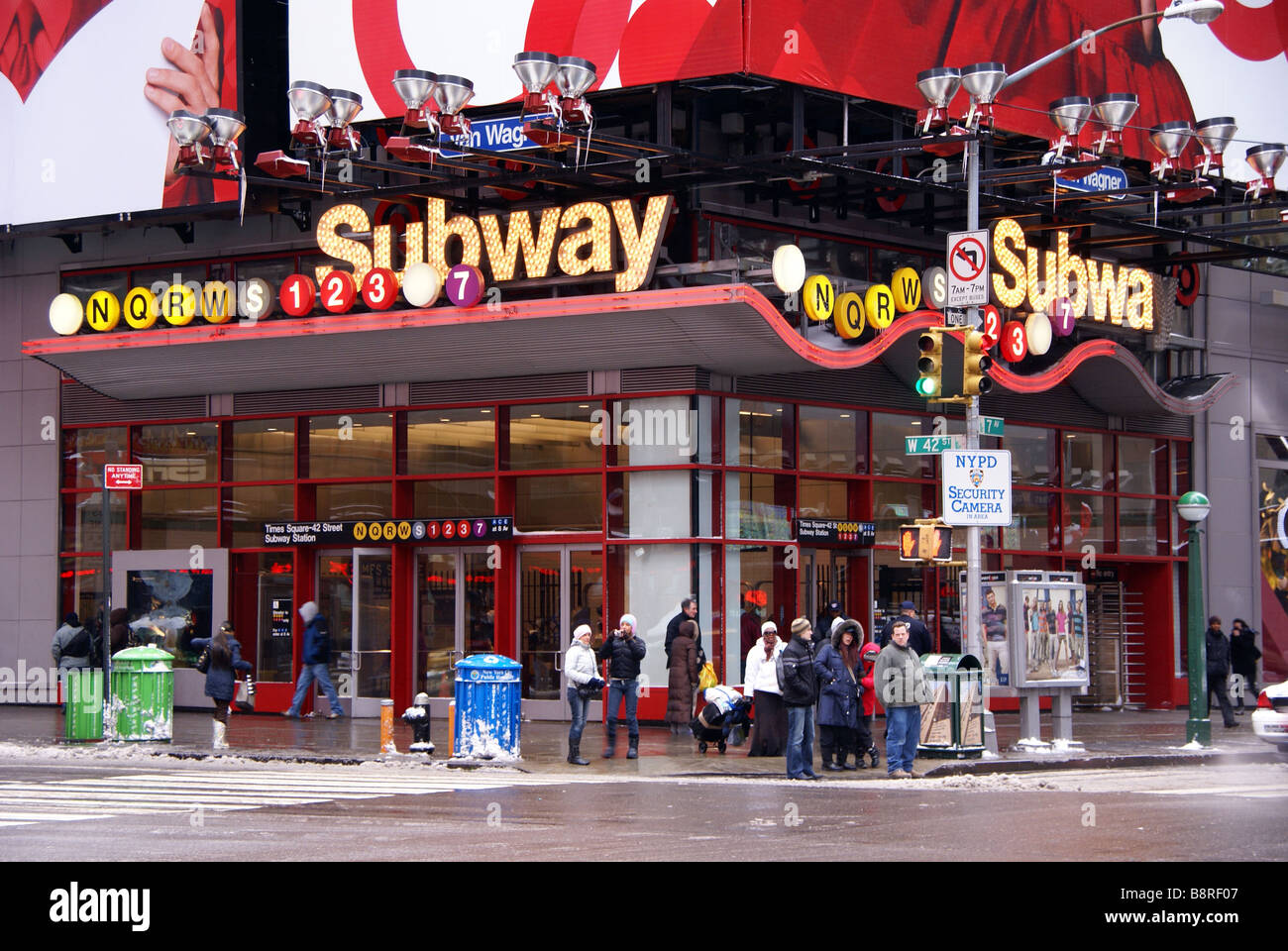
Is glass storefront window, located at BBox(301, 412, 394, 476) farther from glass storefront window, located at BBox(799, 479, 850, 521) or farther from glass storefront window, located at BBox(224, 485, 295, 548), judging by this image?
glass storefront window, located at BBox(799, 479, 850, 521)

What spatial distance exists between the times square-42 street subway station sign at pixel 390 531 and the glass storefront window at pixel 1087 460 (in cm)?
1097

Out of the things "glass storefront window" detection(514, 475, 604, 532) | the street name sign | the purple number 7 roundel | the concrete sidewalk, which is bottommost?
the concrete sidewalk

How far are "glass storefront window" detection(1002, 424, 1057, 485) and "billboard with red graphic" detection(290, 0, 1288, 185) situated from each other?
5.32 m

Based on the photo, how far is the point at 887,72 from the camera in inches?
971

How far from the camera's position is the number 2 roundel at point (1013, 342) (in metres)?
27.7

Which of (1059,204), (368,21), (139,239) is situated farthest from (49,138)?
(1059,204)

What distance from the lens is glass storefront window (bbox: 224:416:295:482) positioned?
95.3 ft

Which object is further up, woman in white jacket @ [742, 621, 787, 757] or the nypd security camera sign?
the nypd security camera sign

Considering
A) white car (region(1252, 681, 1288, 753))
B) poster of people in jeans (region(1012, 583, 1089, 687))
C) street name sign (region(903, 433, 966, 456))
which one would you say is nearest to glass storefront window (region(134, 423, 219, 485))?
street name sign (region(903, 433, 966, 456))

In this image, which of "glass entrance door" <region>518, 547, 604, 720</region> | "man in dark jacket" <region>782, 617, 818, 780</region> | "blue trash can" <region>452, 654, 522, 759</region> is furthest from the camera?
"glass entrance door" <region>518, 547, 604, 720</region>

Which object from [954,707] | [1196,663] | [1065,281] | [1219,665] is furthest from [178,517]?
[1219,665]

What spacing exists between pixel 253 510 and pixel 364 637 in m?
3.17

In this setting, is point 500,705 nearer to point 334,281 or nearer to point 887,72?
point 334,281

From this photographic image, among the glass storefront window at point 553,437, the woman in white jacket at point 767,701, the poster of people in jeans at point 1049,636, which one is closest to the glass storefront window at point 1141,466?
the poster of people in jeans at point 1049,636
